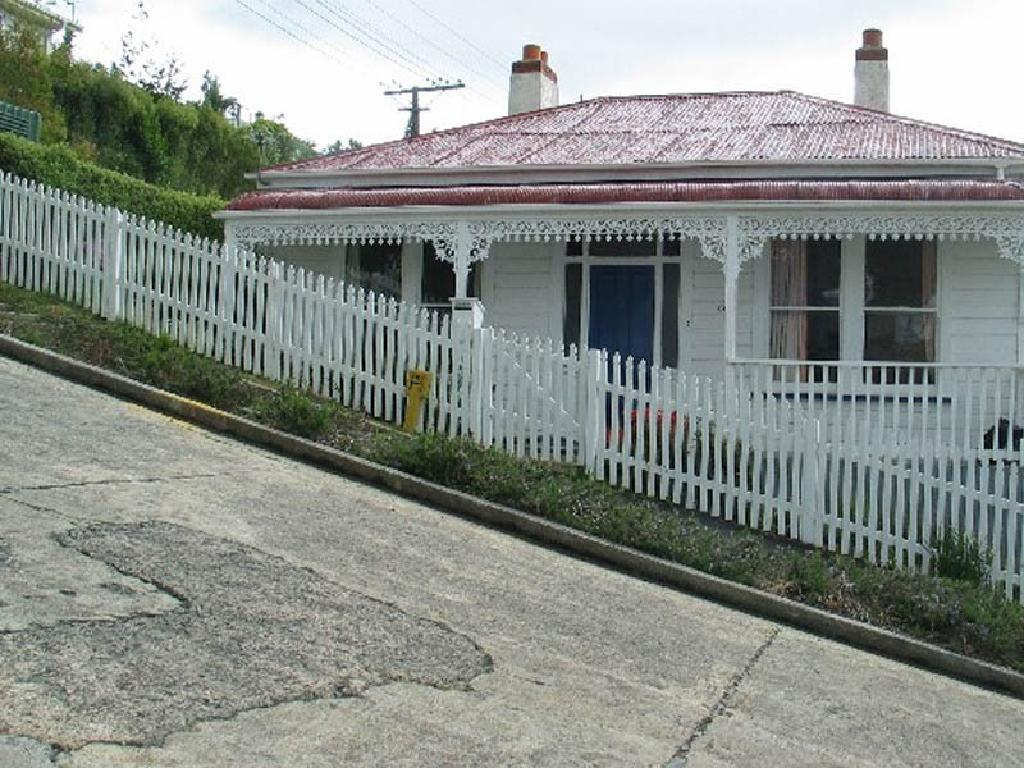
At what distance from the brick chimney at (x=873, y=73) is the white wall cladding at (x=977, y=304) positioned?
18.3 ft

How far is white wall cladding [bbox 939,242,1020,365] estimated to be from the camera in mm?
14227

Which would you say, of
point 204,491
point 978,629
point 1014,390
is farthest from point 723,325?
point 204,491

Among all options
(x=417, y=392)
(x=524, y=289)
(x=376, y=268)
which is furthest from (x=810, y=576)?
(x=376, y=268)

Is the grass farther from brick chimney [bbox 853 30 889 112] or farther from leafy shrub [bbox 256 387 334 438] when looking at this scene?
brick chimney [bbox 853 30 889 112]

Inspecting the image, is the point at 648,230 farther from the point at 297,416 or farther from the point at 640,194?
the point at 297,416

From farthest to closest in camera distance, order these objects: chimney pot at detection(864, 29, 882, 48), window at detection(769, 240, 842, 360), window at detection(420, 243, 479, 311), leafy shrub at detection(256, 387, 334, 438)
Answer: chimney pot at detection(864, 29, 882, 48)
window at detection(420, 243, 479, 311)
window at detection(769, 240, 842, 360)
leafy shrub at detection(256, 387, 334, 438)

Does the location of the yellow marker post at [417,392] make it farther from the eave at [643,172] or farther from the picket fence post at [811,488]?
the eave at [643,172]

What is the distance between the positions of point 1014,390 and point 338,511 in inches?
280

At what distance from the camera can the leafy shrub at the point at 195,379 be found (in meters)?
11.1

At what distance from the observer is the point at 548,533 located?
9422mm

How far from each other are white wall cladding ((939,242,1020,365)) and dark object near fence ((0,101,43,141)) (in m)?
13.8

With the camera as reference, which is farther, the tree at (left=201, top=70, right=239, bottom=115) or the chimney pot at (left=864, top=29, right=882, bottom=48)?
the tree at (left=201, top=70, right=239, bottom=115)

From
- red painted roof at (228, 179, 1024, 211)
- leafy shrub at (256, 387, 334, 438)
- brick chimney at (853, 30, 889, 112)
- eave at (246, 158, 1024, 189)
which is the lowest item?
leafy shrub at (256, 387, 334, 438)

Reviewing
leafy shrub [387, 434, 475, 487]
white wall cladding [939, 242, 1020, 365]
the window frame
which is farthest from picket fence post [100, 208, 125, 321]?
white wall cladding [939, 242, 1020, 365]
